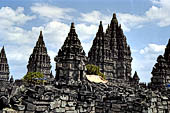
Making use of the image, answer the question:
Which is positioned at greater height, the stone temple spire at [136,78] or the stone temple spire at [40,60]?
the stone temple spire at [40,60]

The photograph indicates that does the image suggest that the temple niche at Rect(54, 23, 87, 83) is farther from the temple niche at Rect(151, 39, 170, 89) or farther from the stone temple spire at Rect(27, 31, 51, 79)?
the stone temple spire at Rect(27, 31, 51, 79)

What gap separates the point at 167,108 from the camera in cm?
1224

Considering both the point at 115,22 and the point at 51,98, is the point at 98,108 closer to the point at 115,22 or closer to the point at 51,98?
the point at 51,98

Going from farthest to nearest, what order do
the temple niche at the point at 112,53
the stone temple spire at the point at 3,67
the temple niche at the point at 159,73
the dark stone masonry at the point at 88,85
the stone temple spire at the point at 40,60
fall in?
the stone temple spire at the point at 3,67 → the stone temple spire at the point at 40,60 → the temple niche at the point at 112,53 → the temple niche at the point at 159,73 → the dark stone masonry at the point at 88,85

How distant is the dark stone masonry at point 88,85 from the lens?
777cm

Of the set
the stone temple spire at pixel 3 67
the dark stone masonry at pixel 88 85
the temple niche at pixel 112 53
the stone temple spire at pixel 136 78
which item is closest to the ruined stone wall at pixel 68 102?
the dark stone masonry at pixel 88 85

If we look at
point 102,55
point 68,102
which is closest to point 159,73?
point 102,55

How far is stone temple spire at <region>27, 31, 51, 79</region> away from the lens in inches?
2430

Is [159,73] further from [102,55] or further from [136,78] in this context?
[136,78]

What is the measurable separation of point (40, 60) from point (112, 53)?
18596mm

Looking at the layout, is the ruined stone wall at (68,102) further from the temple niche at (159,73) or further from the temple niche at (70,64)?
the temple niche at (159,73)

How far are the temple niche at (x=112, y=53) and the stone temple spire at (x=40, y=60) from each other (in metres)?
11.6

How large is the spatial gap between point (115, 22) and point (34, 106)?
62.1 metres

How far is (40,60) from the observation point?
62.2 metres
